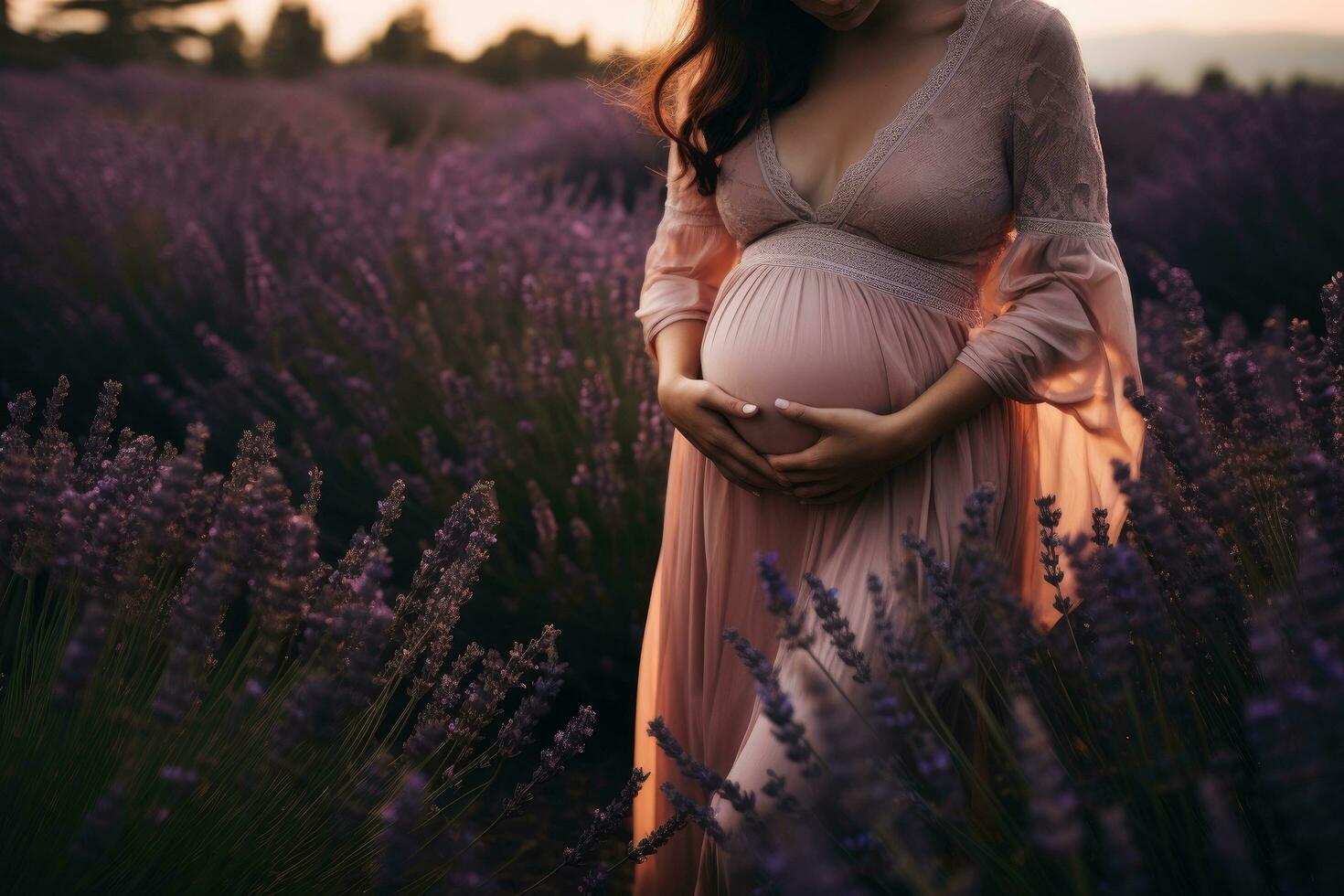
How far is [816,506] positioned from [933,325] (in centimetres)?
31

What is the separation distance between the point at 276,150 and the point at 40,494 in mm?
4768

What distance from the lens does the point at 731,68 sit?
1.70 m

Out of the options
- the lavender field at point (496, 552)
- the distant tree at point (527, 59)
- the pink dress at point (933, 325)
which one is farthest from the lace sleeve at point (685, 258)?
the distant tree at point (527, 59)

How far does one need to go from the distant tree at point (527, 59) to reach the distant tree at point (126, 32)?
5502 millimetres

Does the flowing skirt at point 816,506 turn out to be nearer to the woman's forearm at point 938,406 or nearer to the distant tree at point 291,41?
the woman's forearm at point 938,406

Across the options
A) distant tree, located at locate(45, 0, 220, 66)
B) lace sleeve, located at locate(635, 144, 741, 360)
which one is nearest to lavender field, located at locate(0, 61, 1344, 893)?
lace sleeve, located at locate(635, 144, 741, 360)

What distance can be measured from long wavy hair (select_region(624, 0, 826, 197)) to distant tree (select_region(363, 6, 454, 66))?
24968mm

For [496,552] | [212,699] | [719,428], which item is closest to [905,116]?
[719,428]

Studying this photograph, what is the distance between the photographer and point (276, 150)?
5.70m

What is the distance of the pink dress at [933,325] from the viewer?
4.84 feet

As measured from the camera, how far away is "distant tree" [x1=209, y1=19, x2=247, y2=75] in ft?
75.1

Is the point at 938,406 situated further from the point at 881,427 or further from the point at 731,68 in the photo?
the point at 731,68

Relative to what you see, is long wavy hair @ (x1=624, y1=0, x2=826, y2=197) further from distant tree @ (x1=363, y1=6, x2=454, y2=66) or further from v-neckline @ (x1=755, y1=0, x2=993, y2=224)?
distant tree @ (x1=363, y1=6, x2=454, y2=66)

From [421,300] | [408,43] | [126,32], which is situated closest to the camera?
[421,300]
